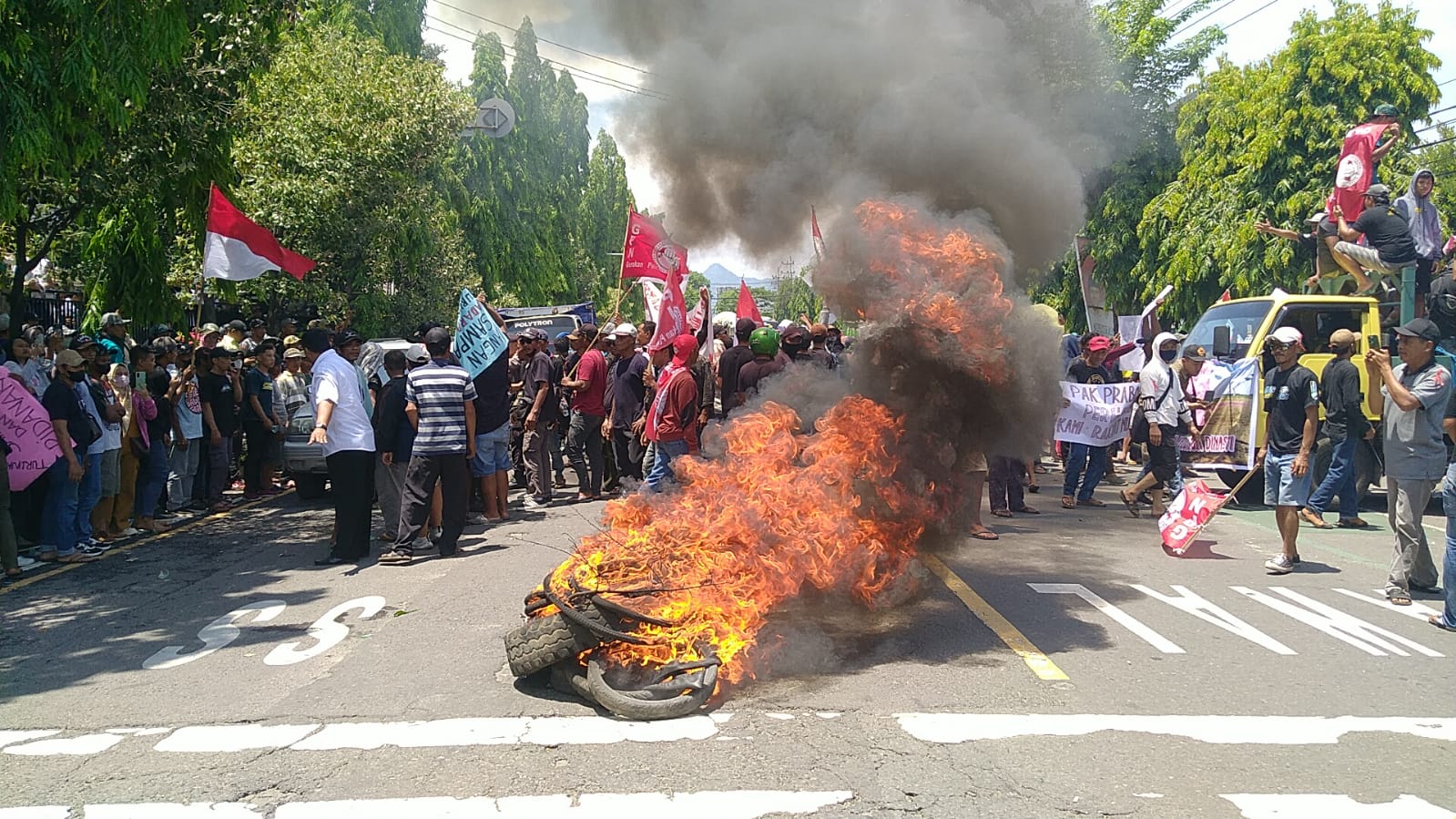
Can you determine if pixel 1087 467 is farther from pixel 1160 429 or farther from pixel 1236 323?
pixel 1236 323

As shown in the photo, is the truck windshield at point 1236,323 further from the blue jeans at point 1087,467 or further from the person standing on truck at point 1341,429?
the blue jeans at point 1087,467

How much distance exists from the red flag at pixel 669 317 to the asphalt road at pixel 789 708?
3.14m

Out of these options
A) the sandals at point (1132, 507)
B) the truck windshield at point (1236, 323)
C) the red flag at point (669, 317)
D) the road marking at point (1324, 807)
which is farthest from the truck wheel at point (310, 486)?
the truck windshield at point (1236, 323)

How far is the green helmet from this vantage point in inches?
348

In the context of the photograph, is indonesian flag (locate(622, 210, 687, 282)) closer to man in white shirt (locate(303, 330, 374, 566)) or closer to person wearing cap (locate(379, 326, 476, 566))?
person wearing cap (locate(379, 326, 476, 566))

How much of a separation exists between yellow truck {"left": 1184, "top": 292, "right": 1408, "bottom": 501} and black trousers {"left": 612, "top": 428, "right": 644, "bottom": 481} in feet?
20.3

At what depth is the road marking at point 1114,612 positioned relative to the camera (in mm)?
5941

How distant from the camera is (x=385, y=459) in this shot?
8914 mm

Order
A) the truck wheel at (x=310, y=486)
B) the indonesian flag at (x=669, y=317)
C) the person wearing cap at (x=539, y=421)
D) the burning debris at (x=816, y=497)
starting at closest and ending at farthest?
the burning debris at (x=816, y=497), the indonesian flag at (x=669, y=317), the person wearing cap at (x=539, y=421), the truck wheel at (x=310, y=486)

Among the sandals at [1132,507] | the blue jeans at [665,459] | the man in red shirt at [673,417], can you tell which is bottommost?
the sandals at [1132,507]

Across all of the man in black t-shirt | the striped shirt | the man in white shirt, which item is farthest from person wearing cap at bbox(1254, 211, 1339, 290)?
the man in black t-shirt

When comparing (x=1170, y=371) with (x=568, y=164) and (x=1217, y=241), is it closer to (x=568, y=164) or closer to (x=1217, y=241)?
(x=1217, y=241)

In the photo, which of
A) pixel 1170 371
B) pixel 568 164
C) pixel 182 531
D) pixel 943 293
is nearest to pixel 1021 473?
pixel 1170 371

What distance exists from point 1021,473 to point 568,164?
24.8m
